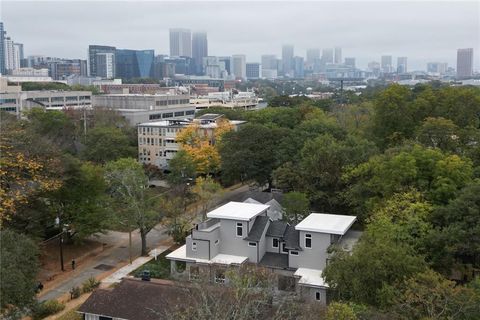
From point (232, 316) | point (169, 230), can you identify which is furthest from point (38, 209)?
point (232, 316)

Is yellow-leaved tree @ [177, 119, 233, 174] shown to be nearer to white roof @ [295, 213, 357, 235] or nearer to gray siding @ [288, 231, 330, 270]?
white roof @ [295, 213, 357, 235]

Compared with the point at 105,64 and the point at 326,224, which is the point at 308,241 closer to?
the point at 326,224

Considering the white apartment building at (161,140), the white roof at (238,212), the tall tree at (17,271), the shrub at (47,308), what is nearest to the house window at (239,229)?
the white roof at (238,212)

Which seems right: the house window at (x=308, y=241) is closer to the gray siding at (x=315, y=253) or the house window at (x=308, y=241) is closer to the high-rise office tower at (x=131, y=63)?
the gray siding at (x=315, y=253)

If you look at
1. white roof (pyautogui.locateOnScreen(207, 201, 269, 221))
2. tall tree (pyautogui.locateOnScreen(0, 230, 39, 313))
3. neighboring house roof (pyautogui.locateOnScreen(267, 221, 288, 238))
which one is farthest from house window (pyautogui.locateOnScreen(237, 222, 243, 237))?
tall tree (pyautogui.locateOnScreen(0, 230, 39, 313))

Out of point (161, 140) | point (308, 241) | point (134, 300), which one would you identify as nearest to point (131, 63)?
point (161, 140)

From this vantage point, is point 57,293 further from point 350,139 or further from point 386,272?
point 350,139
